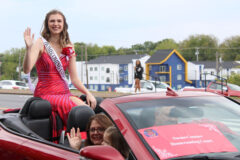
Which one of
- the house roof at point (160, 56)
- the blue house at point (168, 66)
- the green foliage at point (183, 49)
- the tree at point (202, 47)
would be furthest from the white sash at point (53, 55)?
the tree at point (202, 47)

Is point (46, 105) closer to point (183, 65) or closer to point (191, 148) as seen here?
point (191, 148)

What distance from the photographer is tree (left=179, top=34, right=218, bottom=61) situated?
371 ft

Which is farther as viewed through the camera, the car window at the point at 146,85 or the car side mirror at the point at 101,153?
the car window at the point at 146,85

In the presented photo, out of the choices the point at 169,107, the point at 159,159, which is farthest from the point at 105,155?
the point at 169,107

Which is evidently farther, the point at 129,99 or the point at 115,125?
the point at 129,99

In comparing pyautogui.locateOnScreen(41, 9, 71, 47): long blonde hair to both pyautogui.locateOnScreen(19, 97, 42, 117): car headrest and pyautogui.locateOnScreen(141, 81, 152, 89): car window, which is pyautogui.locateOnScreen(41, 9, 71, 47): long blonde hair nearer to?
pyautogui.locateOnScreen(19, 97, 42, 117): car headrest

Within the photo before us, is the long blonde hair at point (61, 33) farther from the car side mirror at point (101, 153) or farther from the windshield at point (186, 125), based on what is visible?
the car side mirror at point (101, 153)

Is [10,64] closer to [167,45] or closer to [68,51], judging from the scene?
[167,45]

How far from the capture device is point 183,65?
77750mm

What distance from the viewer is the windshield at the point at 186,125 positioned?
2354mm

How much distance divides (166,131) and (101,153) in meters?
0.51

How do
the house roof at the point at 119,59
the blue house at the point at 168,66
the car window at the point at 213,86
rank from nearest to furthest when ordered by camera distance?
1. the car window at the point at 213,86
2. the blue house at the point at 168,66
3. the house roof at the point at 119,59

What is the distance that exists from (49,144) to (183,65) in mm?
75894

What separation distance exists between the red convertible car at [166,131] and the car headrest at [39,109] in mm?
357
